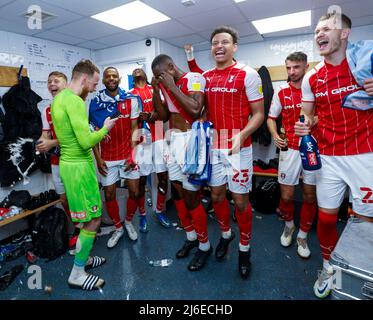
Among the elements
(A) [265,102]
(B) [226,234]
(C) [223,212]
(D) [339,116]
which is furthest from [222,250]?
(A) [265,102]

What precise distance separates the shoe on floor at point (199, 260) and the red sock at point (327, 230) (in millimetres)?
913

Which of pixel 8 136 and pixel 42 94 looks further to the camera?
pixel 42 94

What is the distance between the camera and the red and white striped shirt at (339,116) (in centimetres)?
140

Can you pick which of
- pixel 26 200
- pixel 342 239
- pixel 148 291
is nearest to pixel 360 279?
pixel 342 239

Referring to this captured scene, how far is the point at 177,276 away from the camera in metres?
2.01

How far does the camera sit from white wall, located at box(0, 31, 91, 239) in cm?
309

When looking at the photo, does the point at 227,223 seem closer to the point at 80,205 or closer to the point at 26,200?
the point at 80,205

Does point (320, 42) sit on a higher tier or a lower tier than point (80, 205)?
higher

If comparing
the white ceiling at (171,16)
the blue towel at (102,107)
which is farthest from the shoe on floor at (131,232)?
the white ceiling at (171,16)

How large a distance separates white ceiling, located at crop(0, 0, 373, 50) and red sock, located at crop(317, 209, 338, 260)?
7.86ft

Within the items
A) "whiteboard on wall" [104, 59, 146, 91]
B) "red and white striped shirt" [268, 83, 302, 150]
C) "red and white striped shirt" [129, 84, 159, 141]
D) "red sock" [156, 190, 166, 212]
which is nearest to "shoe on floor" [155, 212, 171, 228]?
"red sock" [156, 190, 166, 212]
